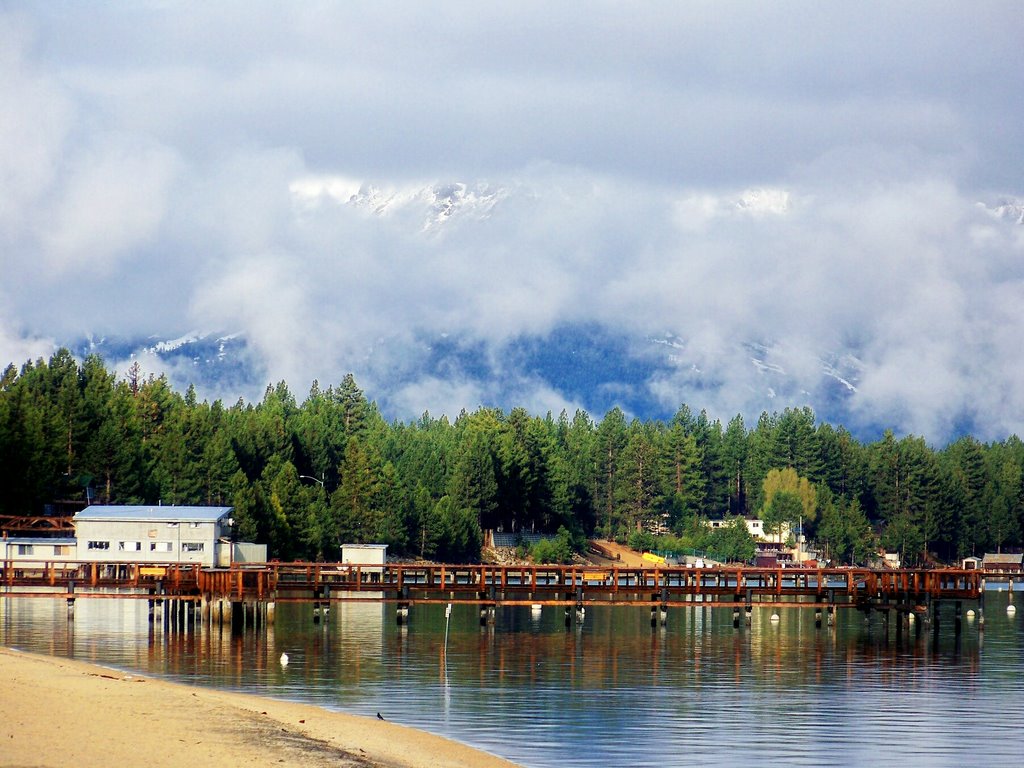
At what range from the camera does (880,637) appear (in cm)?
11044

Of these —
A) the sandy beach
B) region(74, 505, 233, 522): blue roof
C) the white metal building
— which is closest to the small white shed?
region(74, 505, 233, 522): blue roof

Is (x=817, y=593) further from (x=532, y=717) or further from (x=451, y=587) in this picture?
(x=532, y=717)

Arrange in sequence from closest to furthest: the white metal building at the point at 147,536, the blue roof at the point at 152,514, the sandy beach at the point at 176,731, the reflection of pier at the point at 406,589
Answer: the sandy beach at the point at 176,731 < the reflection of pier at the point at 406,589 < the white metal building at the point at 147,536 < the blue roof at the point at 152,514

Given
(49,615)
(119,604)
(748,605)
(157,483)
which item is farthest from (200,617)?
(157,483)

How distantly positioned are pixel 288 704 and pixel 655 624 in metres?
53.1

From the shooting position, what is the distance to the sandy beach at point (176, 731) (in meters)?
43.8

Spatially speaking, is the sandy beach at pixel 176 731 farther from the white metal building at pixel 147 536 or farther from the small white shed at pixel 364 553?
the small white shed at pixel 364 553

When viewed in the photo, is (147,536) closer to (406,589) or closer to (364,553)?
(364,553)

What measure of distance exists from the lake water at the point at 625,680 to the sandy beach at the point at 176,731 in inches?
139

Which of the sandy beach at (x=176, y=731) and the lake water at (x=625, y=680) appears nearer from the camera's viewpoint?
the sandy beach at (x=176, y=731)

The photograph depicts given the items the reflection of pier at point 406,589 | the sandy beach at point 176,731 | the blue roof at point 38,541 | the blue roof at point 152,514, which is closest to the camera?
the sandy beach at point 176,731

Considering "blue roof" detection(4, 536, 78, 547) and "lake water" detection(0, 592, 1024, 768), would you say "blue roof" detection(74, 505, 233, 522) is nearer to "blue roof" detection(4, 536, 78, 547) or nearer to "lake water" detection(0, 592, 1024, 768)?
"blue roof" detection(4, 536, 78, 547)

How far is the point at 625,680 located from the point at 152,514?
71.3 meters

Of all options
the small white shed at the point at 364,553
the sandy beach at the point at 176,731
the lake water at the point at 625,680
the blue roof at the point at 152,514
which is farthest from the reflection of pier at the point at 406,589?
the small white shed at the point at 364,553
